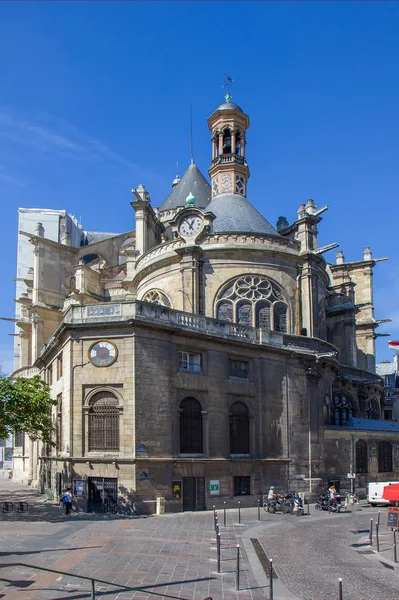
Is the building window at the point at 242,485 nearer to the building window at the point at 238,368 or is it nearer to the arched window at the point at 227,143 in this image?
the building window at the point at 238,368

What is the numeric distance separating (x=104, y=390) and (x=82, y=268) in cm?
2125

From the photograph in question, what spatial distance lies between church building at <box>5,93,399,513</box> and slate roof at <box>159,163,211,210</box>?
1057cm

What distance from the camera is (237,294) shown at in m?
38.6

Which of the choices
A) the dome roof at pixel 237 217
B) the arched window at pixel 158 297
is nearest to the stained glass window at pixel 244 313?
the arched window at pixel 158 297

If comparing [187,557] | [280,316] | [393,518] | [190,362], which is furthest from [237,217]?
[187,557]

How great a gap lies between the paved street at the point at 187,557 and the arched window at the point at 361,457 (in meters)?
12.2

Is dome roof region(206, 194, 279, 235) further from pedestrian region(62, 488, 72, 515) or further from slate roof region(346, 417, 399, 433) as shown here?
pedestrian region(62, 488, 72, 515)

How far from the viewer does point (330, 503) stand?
3012 cm

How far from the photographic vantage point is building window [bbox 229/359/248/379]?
32031mm

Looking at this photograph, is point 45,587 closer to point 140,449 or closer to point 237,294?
point 140,449

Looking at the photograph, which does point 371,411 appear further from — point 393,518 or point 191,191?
point 393,518

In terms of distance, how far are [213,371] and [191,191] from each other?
3343 cm

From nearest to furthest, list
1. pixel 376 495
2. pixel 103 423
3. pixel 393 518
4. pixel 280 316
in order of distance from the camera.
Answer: pixel 393 518 < pixel 103 423 < pixel 376 495 < pixel 280 316

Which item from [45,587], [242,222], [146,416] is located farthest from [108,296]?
[45,587]
